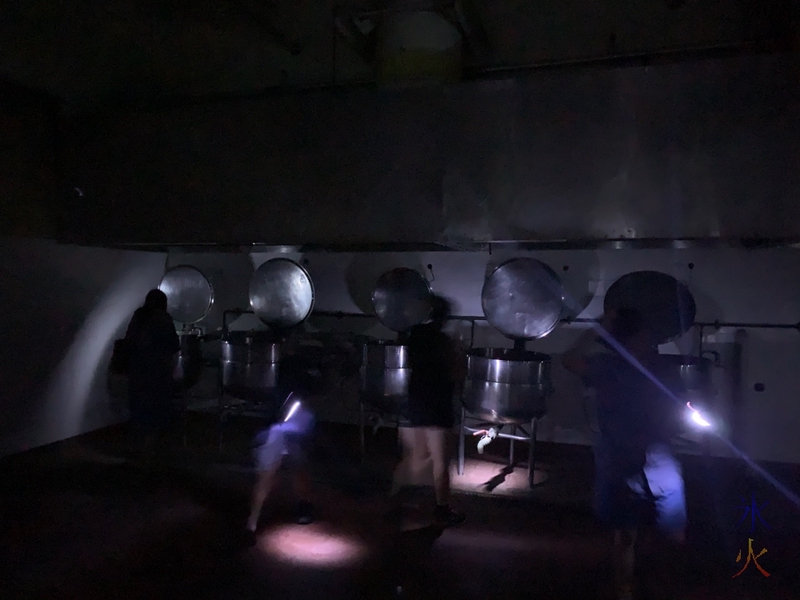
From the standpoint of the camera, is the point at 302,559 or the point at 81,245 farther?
the point at 81,245

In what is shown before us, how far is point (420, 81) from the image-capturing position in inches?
141

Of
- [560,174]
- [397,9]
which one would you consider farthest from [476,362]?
[397,9]

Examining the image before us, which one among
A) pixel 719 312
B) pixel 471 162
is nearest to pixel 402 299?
pixel 471 162

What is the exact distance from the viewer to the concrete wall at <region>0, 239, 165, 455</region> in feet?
13.3

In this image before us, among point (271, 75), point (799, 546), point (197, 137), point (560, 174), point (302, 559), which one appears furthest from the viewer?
point (271, 75)

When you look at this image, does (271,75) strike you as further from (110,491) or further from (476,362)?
(110,491)

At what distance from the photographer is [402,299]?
4418mm

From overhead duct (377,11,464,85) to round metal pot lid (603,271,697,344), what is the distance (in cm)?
188

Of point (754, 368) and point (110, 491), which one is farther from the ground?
point (754, 368)

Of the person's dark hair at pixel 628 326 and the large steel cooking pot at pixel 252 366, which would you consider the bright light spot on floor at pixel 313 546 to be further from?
the person's dark hair at pixel 628 326

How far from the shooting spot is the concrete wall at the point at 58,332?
4047mm

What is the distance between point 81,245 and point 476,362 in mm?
3299

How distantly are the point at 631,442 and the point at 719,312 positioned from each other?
251 cm

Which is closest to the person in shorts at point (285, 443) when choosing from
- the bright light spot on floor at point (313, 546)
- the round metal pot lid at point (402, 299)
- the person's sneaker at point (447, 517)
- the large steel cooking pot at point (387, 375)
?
the bright light spot on floor at point (313, 546)
